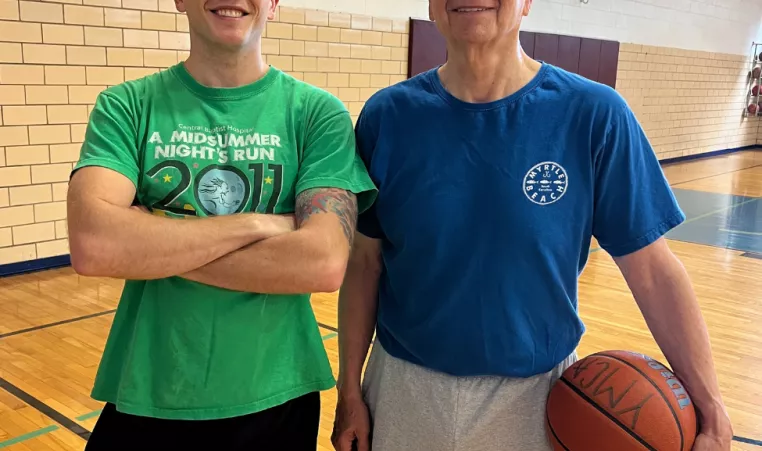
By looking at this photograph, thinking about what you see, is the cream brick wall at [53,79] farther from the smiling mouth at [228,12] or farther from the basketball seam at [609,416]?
the basketball seam at [609,416]

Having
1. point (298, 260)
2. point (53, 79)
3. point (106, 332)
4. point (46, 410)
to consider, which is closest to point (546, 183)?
point (298, 260)

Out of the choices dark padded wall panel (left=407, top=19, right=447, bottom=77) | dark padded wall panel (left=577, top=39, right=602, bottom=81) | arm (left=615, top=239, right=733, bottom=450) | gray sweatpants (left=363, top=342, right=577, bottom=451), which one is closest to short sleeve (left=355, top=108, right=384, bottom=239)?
gray sweatpants (left=363, top=342, right=577, bottom=451)

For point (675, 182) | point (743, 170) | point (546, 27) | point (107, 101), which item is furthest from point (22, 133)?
point (743, 170)

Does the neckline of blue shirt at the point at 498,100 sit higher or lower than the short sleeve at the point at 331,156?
higher

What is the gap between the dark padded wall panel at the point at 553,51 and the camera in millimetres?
8055

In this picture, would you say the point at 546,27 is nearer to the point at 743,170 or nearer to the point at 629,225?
the point at 743,170

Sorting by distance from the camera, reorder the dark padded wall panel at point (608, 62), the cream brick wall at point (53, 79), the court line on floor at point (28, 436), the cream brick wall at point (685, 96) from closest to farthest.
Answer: the court line on floor at point (28, 436), the cream brick wall at point (53, 79), the dark padded wall panel at point (608, 62), the cream brick wall at point (685, 96)

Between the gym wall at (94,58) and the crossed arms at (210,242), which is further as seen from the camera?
the gym wall at (94,58)

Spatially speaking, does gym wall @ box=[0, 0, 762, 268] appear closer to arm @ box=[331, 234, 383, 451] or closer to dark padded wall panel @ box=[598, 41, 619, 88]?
dark padded wall panel @ box=[598, 41, 619, 88]

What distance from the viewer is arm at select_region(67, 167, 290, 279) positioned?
134 cm

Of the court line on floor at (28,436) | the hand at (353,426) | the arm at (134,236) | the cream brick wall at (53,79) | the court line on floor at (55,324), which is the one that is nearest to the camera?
the arm at (134,236)

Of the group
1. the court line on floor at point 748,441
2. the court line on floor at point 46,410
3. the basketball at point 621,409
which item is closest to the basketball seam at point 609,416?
the basketball at point 621,409

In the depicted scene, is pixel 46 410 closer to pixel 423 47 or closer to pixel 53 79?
pixel 53 79

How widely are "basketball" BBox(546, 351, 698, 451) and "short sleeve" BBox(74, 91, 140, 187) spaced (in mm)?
940
